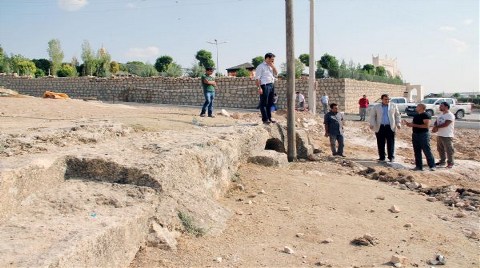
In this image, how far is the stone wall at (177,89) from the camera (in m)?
25.3

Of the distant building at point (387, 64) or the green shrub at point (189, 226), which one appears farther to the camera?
the distant building at point (387, 64)

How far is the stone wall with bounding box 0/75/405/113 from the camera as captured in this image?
2534 centimetres

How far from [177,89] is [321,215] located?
22458mm

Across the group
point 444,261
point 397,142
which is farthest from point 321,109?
point 444,261

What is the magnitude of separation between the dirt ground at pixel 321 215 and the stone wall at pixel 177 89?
1701 centimetres

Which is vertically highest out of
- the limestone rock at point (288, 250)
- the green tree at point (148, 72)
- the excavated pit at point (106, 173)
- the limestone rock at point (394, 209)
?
the green tree at point (148, 72)

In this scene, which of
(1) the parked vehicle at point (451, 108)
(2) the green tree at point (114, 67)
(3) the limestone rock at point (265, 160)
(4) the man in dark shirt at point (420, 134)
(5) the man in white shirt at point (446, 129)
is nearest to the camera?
(3) the limestone rock at point (265, 160)

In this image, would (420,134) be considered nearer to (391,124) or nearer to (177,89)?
(391,124)

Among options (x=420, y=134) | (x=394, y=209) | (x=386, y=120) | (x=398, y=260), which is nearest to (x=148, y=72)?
(x=386, y=120)

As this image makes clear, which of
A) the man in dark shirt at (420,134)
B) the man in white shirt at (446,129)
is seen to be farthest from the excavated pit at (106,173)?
the man in white shirt at (446,129)

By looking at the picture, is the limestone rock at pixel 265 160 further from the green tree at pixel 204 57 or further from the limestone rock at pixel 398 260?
the green tree at pixel 204 57

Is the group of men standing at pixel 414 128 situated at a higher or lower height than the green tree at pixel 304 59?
lower

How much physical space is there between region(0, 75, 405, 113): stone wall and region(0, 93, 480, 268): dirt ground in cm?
1701

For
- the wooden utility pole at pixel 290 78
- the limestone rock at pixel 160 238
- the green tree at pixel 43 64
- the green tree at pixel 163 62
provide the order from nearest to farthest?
the limestone rock at pixel 160 238
the wooden utility pole at pixel 290 78
the green tree at pixel 163 62
the green tree at pixel 43 64
